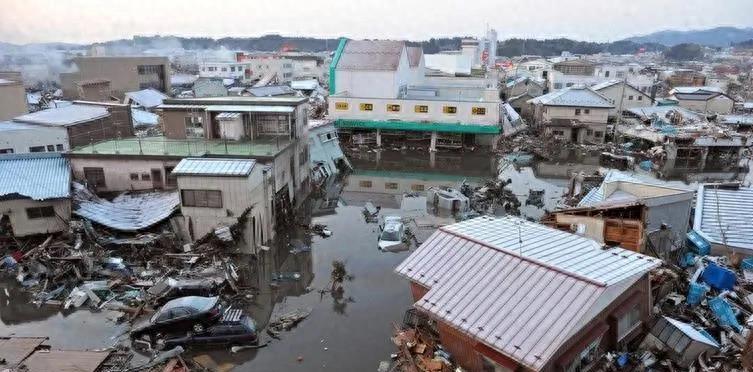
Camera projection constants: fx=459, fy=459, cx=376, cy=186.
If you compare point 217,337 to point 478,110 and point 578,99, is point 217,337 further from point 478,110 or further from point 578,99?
point 578,99

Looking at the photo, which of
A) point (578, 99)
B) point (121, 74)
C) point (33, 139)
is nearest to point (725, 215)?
point (578, 99)

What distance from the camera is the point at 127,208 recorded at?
20.8m

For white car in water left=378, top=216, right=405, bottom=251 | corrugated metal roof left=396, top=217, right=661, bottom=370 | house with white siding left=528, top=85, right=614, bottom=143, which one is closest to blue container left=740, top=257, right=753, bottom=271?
corrugated metal roof left=396, top=217, right=661, bottom=370

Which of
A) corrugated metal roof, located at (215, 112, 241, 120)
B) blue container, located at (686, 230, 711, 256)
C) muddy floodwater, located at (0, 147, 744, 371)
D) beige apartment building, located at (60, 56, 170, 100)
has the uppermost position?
beige apartment building, located at (60, 56, 170, 100)

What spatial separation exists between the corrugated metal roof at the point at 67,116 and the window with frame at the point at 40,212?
8896mm

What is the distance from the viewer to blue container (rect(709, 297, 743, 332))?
42.1ft

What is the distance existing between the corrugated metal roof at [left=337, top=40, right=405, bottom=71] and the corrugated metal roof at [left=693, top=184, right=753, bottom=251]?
92.1ft

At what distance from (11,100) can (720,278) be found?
41109 millimetres

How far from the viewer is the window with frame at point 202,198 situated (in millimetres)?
18859

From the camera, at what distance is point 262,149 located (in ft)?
76.1

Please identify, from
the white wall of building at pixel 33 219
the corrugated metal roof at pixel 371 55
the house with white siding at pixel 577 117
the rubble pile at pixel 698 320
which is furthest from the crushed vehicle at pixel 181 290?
the house with white siding at pixel 577 117

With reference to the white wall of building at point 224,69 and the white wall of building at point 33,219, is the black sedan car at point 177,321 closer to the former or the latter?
the white wall of building at point 33,219

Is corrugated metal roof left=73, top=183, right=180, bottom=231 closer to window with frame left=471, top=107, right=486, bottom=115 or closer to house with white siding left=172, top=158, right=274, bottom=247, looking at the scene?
house with white siding left=172, top=158, right=274, bottom=247

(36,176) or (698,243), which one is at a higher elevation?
(36,176)
